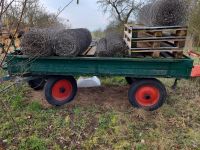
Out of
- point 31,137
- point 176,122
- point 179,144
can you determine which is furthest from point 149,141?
point 31,137

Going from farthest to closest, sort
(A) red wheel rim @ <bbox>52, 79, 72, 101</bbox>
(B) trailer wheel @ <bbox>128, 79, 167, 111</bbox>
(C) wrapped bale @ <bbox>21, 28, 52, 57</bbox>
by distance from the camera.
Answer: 1. (A) red wheel rim @ <bbox>52, 79, 72, 101</bbox>
2. (B) trailer wheel @ <bbox>128, 79, 167, 111</bbox>
3. (C) wrapped bale @ <bbox>21, 28, 52, 57</bbox>

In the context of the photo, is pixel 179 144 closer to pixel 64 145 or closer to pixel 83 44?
pixel 64 145

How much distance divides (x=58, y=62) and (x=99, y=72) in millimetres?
770

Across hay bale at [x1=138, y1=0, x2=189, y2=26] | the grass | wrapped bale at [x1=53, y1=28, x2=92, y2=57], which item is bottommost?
the grass

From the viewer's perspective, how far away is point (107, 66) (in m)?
4.70

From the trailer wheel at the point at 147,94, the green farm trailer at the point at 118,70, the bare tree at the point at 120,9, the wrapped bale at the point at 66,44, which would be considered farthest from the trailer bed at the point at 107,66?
the bare tree at the point at 120,9

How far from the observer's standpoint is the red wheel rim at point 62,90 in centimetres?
504

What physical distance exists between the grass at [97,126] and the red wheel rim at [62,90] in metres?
0.23

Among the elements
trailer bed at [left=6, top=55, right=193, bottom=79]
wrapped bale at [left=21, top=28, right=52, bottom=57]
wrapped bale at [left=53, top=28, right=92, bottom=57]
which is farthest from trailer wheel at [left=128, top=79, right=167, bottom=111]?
wrapped bale at [left=21, top=28, right=52, bottom=57]

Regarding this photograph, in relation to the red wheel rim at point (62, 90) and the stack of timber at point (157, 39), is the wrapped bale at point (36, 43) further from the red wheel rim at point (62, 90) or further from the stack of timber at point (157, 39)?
the stack of timber at point (157, 39)

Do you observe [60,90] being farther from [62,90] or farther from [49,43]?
[49,43]

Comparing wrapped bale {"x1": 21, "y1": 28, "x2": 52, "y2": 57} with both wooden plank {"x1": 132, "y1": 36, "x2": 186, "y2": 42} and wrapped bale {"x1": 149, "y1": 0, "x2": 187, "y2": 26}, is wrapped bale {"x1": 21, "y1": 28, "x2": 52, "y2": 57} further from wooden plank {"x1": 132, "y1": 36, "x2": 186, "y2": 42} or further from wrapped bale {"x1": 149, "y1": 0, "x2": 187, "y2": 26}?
wrapped bale {"x1": 149, "y1": 0, "x2": 187, "y2": 26}

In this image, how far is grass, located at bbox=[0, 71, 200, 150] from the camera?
12.7 ft

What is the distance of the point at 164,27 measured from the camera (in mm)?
4461
